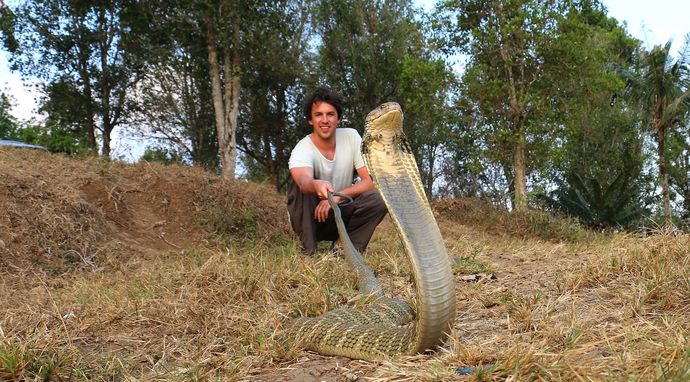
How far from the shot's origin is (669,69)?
19.6 meters

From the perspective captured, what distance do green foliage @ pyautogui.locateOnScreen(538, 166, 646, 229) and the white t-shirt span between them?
13.1 meters

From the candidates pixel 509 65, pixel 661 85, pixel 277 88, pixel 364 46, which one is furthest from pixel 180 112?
pixel 661 85

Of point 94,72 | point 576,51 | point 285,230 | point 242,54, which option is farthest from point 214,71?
point 576,51

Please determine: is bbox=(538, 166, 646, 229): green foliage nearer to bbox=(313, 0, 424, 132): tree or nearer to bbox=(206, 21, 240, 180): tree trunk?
bbox=(313, 0, 424, 132): tree

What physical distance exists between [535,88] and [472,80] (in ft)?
5.16

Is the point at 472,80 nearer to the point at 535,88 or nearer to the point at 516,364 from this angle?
the point at 535,88

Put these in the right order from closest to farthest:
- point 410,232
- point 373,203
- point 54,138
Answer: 1. point 410,232
2. point 373,203
3. point 54,138

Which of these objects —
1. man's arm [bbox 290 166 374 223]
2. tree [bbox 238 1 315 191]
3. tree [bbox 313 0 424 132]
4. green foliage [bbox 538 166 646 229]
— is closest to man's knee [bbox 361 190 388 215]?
man's arm [bbox 290 166 374 223]

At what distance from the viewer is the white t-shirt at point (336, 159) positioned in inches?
192

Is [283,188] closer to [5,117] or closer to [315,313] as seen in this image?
[5,117]

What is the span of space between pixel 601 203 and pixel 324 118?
13865mm

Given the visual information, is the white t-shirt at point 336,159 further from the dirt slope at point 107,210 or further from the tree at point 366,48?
the tree at point 366,48

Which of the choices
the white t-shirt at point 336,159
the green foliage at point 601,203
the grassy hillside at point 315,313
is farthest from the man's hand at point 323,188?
the green foliage at point 601,203

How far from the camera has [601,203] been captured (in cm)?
1664
